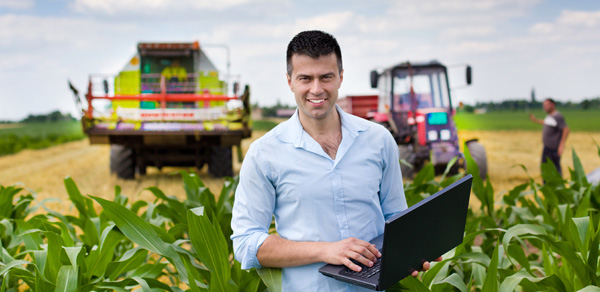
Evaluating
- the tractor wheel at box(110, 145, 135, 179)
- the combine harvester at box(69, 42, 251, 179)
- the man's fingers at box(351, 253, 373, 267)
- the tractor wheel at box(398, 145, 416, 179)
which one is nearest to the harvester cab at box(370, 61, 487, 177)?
the tractor wheel at box(398, 145, 416, 179)

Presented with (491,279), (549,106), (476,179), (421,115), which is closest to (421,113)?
(421,115)

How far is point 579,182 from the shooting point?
4.73 m

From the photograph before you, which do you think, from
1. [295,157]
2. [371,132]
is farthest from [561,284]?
[295,157]

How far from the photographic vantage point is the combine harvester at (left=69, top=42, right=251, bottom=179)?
10.3m

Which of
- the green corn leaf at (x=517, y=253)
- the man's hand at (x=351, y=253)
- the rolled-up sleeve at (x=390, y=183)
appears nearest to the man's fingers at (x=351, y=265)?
the man's hand at (x=351, y=253)

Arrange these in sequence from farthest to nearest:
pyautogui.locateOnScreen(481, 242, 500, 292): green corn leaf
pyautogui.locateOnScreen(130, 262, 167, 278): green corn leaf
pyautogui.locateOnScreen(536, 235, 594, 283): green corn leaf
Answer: pyautogui.locateOnScreen(130, 262, 167, 278): green corn leaf < pyautogui.locateOnScreen(536, 235, 594, 283): green corn leaf < pyautogui.locateOnScreen(481, 242, 500, 292): green corn leaf

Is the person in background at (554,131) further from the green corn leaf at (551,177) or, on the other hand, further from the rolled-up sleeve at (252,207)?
the rolled-up sleeve at (252,207)

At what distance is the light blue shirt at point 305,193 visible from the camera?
1.93 metres

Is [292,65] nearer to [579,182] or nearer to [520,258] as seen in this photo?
[520,258]

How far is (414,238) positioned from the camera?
5.98 ft

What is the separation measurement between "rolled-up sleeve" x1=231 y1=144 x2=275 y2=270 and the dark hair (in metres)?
0.35

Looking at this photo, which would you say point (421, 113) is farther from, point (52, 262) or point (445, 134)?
point (52, 262)

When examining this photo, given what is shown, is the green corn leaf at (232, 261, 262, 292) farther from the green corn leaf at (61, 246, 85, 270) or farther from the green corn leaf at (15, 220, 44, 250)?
the green corn leaf at (15, 220, 44, 250)

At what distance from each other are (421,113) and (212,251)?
28.9 ft
